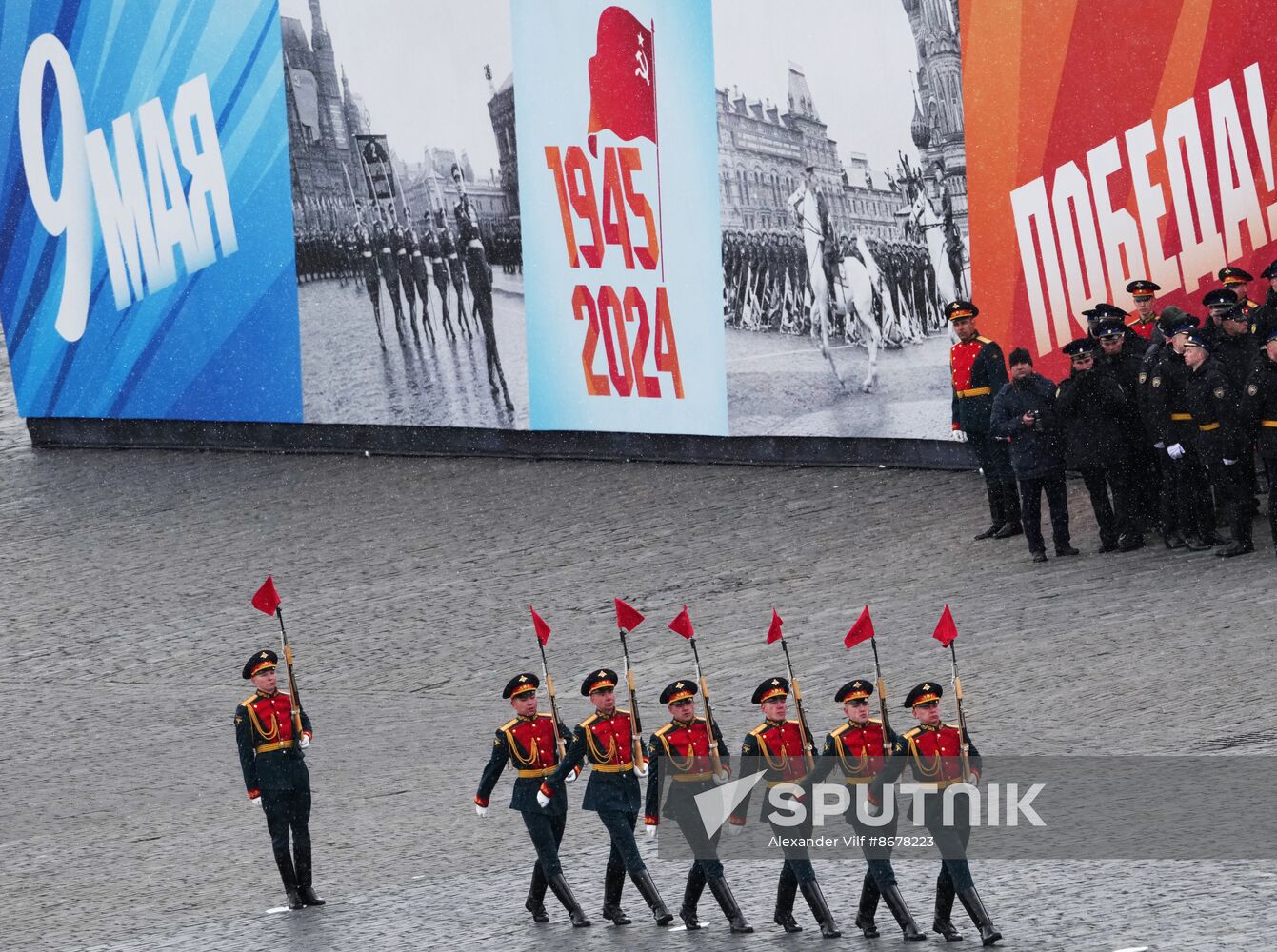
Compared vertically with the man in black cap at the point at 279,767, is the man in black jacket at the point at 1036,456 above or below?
above

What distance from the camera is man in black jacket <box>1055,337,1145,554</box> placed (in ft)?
50.1

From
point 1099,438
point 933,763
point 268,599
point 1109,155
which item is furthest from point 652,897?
point 1109,155

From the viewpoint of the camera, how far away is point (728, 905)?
367 inches

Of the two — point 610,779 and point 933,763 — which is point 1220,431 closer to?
point 933,763

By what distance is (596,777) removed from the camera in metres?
9.96

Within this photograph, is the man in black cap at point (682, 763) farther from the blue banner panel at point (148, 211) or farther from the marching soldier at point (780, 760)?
the blue banner panel at point (148, 211)

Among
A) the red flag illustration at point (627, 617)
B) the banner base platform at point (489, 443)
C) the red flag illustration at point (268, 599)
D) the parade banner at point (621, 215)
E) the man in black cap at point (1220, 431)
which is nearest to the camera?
the red flag illustration at point (627, 617)

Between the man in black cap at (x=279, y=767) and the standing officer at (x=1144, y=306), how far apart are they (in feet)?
25.4

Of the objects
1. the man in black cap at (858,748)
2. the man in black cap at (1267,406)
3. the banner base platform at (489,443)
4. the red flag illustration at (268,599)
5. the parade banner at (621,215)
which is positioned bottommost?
the man in black cap at (858,748)

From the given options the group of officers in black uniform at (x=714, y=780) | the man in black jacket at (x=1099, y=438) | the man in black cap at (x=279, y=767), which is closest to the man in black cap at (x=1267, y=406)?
the man in black jacket at (x=1099, y=438)

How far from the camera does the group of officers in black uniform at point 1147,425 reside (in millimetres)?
14445

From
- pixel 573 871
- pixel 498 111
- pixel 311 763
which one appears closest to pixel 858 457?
pixel 498 111

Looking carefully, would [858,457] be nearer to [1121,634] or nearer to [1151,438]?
[1151,438]

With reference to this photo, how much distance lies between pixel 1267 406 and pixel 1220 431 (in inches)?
14.9
